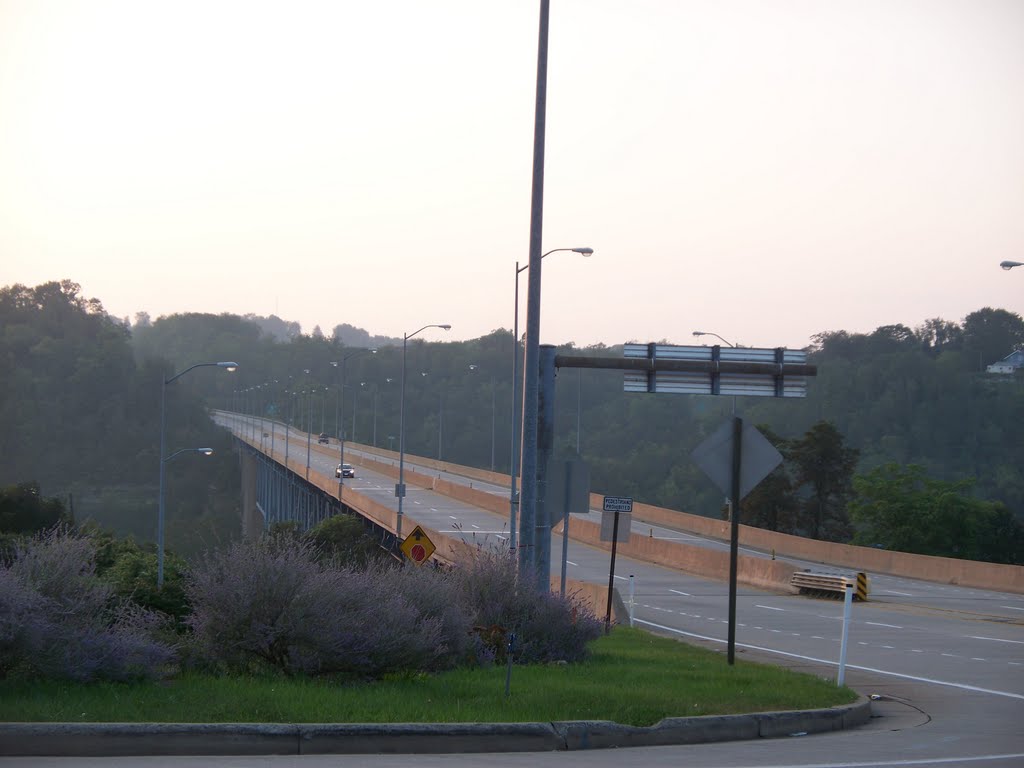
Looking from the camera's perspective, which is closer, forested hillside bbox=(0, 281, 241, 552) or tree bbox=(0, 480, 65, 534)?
tree bbox=(0, 480, 65, 534)

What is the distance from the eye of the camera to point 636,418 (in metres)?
128

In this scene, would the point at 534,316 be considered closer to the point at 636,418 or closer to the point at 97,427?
the point at 636,418

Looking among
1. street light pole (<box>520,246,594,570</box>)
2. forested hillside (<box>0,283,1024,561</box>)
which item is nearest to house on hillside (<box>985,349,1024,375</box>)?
forested hillside (<box>0,283,1024,561</box>)

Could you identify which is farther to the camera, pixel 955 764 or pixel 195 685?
pixel 195 685

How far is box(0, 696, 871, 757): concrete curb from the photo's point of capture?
27.4 ft

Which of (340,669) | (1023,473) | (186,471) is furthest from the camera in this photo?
(186,471)

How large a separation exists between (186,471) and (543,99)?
475ft

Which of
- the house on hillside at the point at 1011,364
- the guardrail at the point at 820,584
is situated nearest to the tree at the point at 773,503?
the house on hillside at the point at 1011,364

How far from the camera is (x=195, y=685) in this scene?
10.0 metres

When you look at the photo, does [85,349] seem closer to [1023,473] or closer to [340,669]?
[1023,473]

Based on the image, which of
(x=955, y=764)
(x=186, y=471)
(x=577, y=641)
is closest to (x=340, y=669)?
(x=577, y=641)

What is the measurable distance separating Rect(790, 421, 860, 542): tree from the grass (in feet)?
213

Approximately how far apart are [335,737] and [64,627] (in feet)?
8.63

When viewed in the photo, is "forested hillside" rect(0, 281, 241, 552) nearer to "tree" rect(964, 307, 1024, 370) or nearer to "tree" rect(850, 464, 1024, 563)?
"tree" rect(850, 464, 1024, 563)
